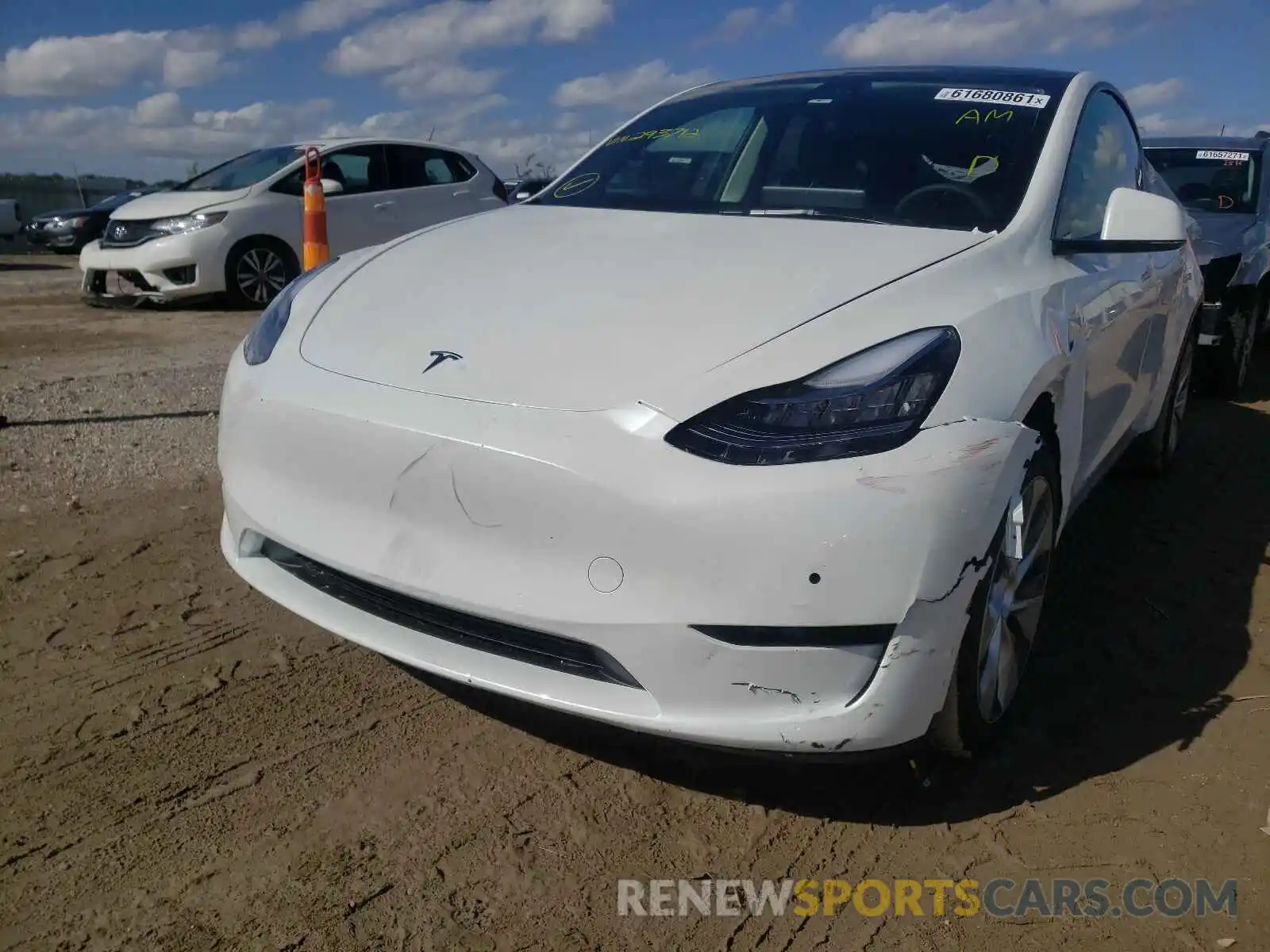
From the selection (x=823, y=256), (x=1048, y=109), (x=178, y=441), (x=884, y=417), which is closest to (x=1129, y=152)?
(x=1048, y=109)

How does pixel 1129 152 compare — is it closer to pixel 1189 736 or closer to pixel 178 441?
pixel 1189 736

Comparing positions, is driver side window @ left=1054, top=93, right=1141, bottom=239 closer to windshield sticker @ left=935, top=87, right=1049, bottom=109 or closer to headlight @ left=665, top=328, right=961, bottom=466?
windshield sticker @ left=935, top=87, right=1049, bottom=109

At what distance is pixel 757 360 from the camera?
2008mm

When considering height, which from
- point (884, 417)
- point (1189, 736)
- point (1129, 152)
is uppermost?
point (1129, 152)

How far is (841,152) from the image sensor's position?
3096 mm

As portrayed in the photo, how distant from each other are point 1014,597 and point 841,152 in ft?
4.69

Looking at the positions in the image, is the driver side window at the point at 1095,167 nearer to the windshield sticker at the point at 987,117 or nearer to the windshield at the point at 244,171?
the windshield sticker at the point at 987,117

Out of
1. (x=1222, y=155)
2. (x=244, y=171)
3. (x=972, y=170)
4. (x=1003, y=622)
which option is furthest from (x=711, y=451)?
(x=244, y=171)

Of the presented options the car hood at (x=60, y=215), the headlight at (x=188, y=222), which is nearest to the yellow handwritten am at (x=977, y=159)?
the headlight at (x=188, y=222)

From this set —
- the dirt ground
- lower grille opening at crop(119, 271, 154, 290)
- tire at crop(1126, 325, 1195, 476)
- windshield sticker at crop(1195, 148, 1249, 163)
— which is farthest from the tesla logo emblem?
lower grille opening at crop(119, 271, 154, 290)

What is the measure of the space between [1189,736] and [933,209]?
4.81 ft

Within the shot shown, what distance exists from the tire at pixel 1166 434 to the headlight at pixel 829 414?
275 centimetres

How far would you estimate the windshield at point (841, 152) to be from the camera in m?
2.83

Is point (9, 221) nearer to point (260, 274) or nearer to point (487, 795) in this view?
point (260, 274)
